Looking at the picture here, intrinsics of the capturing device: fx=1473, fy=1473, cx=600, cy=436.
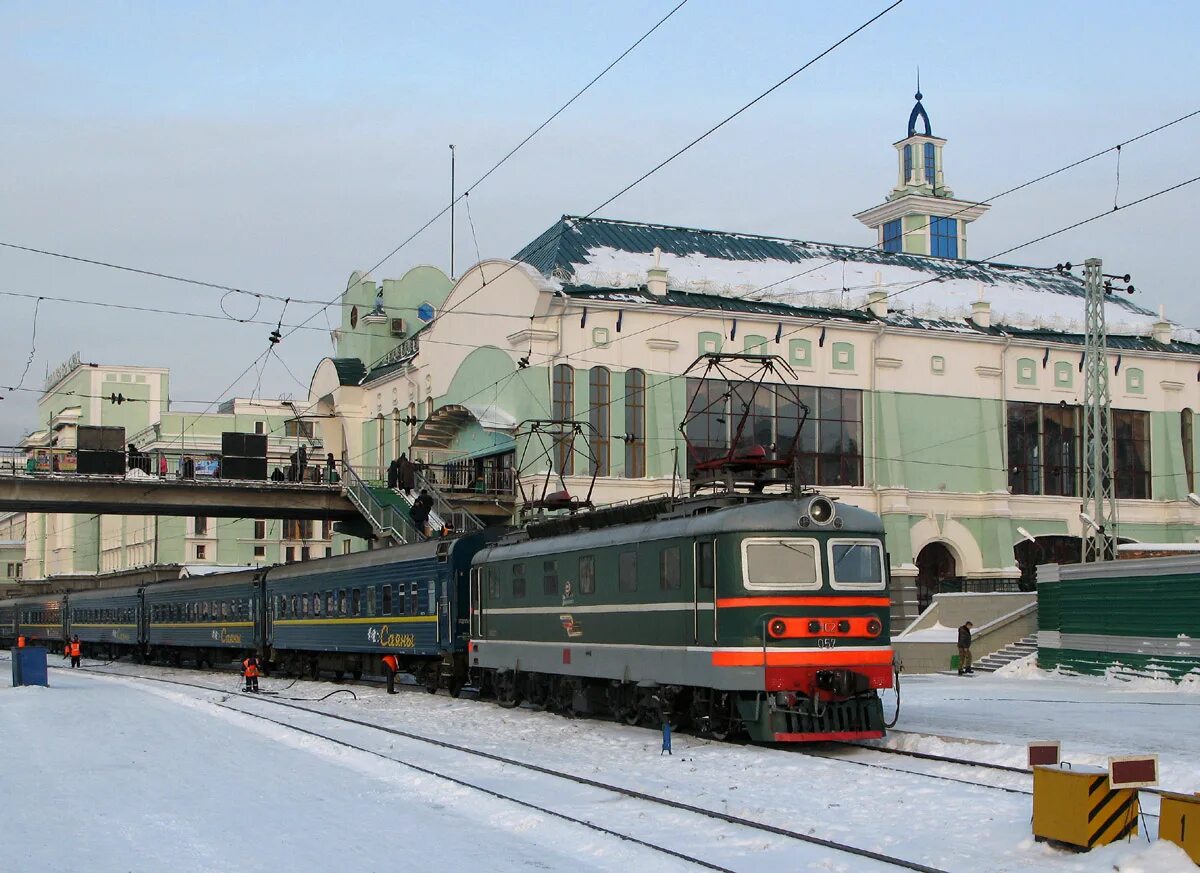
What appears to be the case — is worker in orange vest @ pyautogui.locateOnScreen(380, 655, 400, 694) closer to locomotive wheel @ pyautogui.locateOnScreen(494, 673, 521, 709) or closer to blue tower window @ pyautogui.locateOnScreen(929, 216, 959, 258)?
locomotive wheel @ pyautogui.locateOnScreen(494, 673, 521, 709)

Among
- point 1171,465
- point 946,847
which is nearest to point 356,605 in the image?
point 946,847

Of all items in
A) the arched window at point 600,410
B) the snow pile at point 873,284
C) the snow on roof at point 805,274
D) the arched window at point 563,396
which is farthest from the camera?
the snow pile at point 873,284

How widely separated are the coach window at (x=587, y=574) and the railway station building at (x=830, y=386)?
24.6 m

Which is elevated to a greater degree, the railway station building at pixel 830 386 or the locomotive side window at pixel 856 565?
the railway station building at pixel 830 386

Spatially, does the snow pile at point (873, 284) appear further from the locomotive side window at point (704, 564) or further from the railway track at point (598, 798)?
the locomotive side window at point (704, 564)

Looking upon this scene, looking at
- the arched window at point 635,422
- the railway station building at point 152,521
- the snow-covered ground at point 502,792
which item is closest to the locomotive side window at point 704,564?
the snow-covered ground at point 502,792

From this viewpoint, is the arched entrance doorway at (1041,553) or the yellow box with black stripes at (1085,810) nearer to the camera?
the yellow box with black stripes at (1085,810)

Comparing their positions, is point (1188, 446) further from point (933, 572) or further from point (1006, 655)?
point (1006, 655)

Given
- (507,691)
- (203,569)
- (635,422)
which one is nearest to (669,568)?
(507,691)

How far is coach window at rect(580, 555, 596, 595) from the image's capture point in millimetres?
23156

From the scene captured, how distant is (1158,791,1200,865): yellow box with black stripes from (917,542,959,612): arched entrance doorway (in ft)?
148

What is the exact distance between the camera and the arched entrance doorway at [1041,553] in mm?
56188

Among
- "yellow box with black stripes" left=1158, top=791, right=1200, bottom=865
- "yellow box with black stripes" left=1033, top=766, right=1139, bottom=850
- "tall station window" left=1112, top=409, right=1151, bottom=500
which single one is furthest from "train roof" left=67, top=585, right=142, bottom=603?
"yellow box with black stripes" left=1158, top=791, right=1200, bottom=865

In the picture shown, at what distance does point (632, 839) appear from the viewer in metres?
12.5
